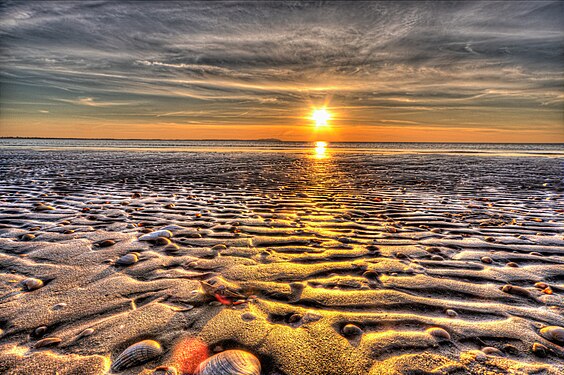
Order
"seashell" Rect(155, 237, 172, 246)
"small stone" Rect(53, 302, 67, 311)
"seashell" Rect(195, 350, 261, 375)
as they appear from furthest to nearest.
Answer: "seashell" Rect(155, 237, 172, 246)
"small stone" Rect(53, 302, 67, 311)
"seashell" Rect(195, 350, 261, 375)

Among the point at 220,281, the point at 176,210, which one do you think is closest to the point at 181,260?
the point at 220,281

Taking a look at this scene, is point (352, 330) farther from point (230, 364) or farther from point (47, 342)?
point (47, 342)

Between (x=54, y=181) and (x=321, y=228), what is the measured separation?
1175 centimetres

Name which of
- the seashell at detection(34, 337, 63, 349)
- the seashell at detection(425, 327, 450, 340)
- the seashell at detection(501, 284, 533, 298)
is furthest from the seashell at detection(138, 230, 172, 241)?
the seashell at detection(501, 284, 533, 298)

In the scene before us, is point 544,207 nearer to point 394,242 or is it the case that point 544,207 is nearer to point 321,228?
point 394,242

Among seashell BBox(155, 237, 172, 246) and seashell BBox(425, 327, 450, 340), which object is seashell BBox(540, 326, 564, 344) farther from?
seashell BBox(155, 237, 172, 246)

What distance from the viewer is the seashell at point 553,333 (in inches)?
92.5

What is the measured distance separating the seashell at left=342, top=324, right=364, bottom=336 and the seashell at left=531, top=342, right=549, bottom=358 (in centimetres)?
129

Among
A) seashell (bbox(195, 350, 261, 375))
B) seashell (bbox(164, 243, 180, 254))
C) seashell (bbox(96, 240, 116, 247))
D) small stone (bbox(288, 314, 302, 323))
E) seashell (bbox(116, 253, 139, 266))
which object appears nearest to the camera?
seashell (bbox(195, 350, 261, 375))

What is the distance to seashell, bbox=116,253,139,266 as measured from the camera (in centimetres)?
390

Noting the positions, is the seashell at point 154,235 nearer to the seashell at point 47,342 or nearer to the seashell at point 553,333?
the seashell at point 47,342

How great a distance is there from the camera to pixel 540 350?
2.23 meters

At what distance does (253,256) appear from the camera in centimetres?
421

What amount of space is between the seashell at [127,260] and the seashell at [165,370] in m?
2.19
